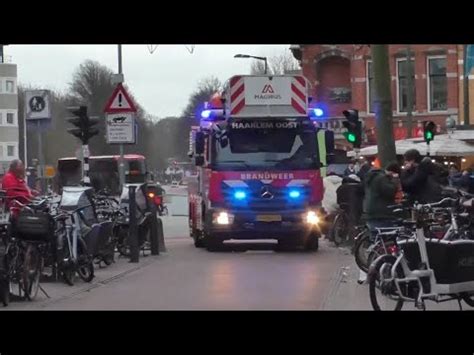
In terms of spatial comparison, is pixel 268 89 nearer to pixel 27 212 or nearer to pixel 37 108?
pixel 37 108

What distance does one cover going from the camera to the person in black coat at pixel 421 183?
41.7 ft

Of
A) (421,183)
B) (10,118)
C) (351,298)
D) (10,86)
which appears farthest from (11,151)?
(351,298)

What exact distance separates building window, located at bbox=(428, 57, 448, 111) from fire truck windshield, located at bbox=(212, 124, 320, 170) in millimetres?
24638

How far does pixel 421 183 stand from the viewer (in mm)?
12734

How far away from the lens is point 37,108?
17.4 m

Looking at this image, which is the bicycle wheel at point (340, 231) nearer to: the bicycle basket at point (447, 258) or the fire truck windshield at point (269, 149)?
the fire truck windshield at point (269, 149)

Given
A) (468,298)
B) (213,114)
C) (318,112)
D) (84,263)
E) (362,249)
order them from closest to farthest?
(468,298) → (362,249) → (84,263) → (318,112) → (213,114)

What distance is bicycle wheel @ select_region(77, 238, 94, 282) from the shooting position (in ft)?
44.9

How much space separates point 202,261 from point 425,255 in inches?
298

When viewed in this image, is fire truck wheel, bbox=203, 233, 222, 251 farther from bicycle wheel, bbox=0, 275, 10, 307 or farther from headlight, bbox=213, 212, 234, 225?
bicycle wheel, bbox=0, 275, 10, 307

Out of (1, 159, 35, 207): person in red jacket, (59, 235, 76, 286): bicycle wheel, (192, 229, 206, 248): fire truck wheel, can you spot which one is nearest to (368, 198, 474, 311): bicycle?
(59, 235, 76, 286): bicycle wheel

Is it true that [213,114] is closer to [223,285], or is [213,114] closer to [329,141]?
[329,141]

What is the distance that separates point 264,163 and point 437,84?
2575 centimetres
